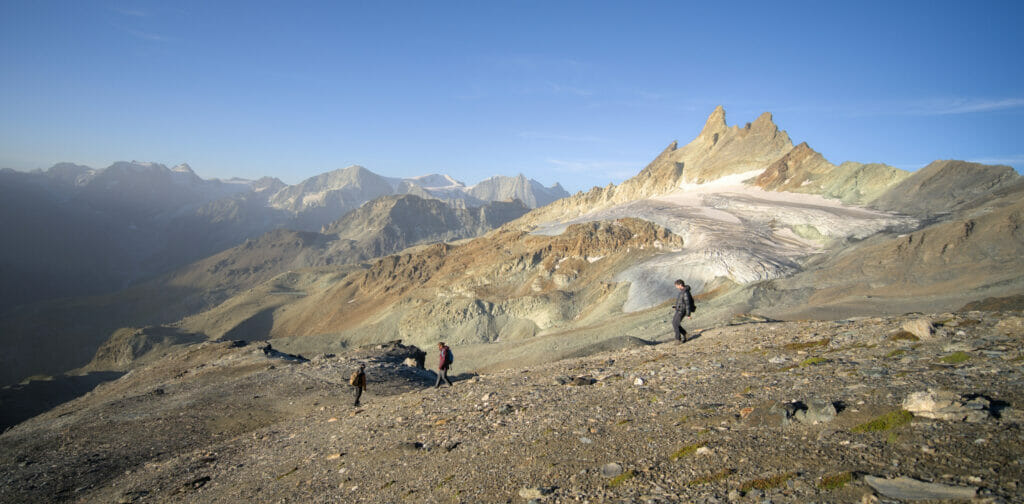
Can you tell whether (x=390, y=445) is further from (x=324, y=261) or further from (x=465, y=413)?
(x=324, y=261)

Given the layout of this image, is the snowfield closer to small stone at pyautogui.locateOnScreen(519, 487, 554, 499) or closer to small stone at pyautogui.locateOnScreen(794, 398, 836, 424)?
small stone at pyautogui.locateOnScreen(794, 398, 836, 424)

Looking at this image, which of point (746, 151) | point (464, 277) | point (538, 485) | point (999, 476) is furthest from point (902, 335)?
point (746, 151)

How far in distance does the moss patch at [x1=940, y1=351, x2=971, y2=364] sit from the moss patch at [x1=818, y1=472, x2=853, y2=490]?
568 centimetres

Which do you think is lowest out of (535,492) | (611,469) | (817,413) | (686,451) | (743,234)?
(535,492)

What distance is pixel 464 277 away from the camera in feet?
258

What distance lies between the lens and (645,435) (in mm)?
8305

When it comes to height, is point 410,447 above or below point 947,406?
below

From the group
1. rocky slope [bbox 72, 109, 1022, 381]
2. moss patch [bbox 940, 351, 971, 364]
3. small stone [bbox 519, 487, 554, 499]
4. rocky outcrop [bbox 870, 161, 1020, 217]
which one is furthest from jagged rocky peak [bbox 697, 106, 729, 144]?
small stone [bbox 519, 487, 554, 499]

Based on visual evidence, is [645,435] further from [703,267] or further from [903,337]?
[703,267]

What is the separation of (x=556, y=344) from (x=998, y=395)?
36051mm

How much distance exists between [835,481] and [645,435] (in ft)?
10.5

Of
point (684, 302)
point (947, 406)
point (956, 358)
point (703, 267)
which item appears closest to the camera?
point (947, 406)

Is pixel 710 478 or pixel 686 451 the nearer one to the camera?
pixel 710 478

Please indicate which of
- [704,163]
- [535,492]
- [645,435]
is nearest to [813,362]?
[645,435]
